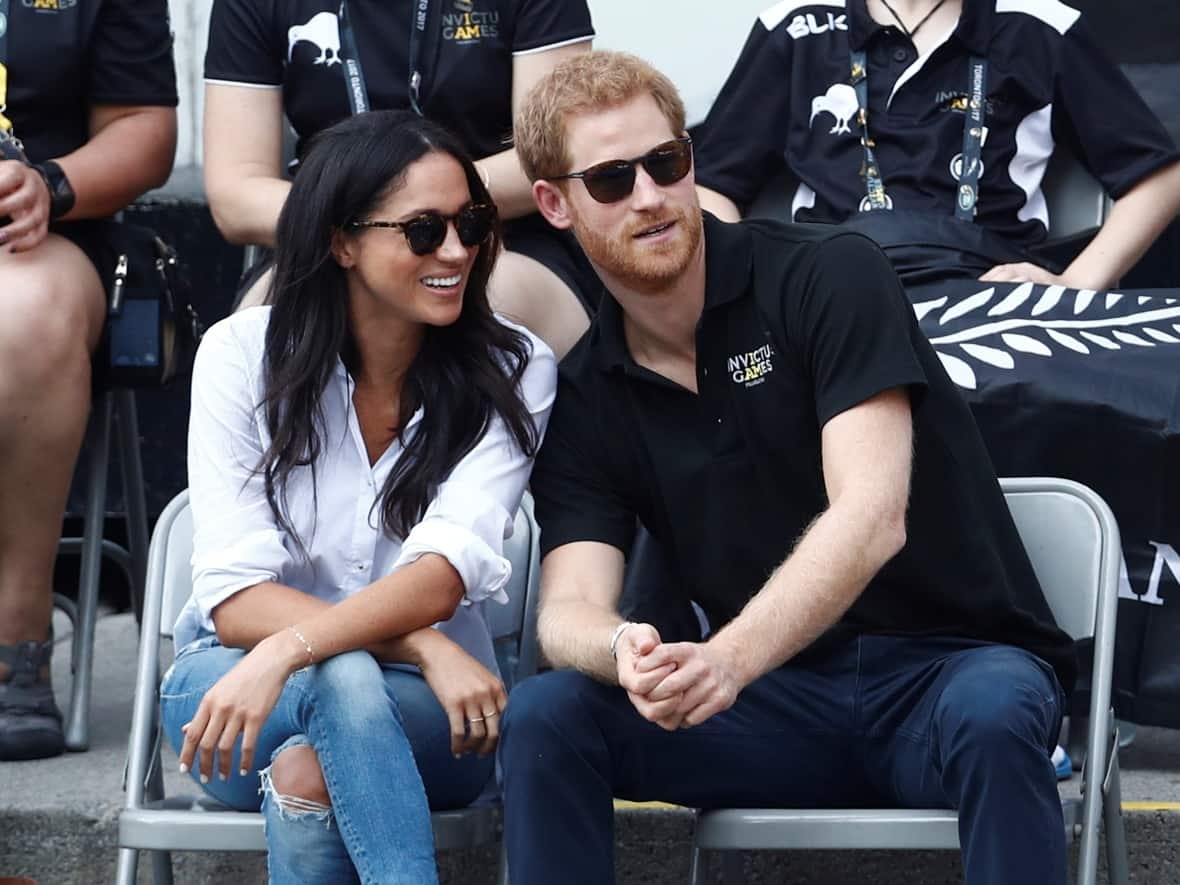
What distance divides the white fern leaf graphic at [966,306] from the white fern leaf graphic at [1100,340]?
198mm

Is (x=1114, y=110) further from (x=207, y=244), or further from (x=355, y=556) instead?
(x=207, y=244)

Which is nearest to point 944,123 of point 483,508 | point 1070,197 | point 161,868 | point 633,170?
point 1070,197

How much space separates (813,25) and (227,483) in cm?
170

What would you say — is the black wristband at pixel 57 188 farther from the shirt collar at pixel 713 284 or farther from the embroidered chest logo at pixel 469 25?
the shirt collar at pixel 713 284

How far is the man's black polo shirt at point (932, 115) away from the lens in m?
3.80

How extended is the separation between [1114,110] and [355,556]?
1.83 metres

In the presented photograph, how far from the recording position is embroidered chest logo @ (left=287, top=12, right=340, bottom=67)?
376 centimetres

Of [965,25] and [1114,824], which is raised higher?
[965,25]

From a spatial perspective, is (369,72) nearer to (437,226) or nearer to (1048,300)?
(437,226)

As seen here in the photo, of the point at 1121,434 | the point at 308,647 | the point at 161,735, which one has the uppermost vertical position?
the point at 1121,434

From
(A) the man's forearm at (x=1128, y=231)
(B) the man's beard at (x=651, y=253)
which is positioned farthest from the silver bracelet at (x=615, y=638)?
(A) the man's forearm at (x=1128, y=231)

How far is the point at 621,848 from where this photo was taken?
10.3 ft

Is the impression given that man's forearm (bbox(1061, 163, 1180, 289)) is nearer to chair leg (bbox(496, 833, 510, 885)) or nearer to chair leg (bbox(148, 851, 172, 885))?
chair leg (bbox(496, 833, 510, 885))

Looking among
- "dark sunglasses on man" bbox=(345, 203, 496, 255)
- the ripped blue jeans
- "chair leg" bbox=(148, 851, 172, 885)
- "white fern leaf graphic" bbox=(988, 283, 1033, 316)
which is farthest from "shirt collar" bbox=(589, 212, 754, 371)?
"chair leg" bbox=(148, 851, 172, 885)
